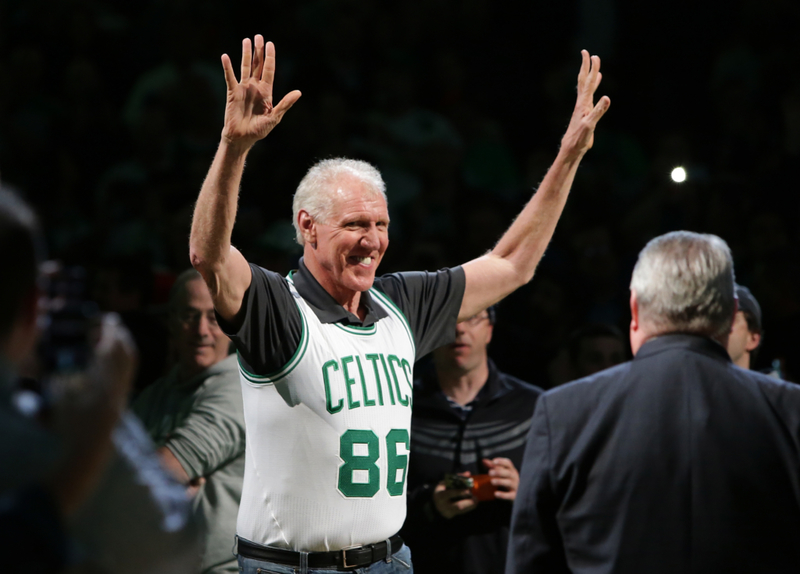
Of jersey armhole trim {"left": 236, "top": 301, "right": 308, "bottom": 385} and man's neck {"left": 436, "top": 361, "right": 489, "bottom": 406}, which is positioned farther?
man's neck {"left": 436, "top": 361, "right": 489, "bottom": 406}

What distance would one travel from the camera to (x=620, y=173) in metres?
6.75

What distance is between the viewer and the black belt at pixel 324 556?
102 inches

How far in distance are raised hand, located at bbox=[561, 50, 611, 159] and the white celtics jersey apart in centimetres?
112

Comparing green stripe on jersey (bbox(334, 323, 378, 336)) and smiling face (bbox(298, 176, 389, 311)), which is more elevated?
smiling face (bbox(298, 176, 389, 311))

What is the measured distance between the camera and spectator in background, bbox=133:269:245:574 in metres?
3.24

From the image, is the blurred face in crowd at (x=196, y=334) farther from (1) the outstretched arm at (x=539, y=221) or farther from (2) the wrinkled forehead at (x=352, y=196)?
(1) the outstretched arm at (x=539, y=221)

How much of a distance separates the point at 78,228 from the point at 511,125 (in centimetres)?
334

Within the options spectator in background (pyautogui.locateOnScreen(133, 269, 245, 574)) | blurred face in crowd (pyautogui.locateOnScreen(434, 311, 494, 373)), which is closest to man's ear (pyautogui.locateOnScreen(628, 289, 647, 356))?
spectator in background (pyautogui.locateOnScreen(133, 269, 245, 574))

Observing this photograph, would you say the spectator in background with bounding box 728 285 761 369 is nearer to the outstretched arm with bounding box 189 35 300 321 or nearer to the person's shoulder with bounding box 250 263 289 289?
the person's shoulder with bounding box 250 263 289 289

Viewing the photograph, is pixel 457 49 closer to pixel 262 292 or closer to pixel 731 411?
pixel 262 292

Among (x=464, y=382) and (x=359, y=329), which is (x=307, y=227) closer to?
(x=359, y=329)

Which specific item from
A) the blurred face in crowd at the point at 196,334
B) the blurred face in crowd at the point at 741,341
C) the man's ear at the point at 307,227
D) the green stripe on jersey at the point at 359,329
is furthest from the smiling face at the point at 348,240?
the blurred face in crowd at the point at 741,341

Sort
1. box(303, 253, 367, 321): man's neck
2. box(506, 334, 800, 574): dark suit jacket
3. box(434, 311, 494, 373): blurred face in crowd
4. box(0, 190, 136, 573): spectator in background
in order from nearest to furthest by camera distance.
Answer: box(0, 190, 136, 573): spectator in background, box(506, 334, 800, 574): dark suit jacket, box(303, 253, 367, 321): man's neck, box(434, 311, 494, 373): blurred face in crowd

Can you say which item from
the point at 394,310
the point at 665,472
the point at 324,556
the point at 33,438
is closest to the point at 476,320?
the point at 394,310
